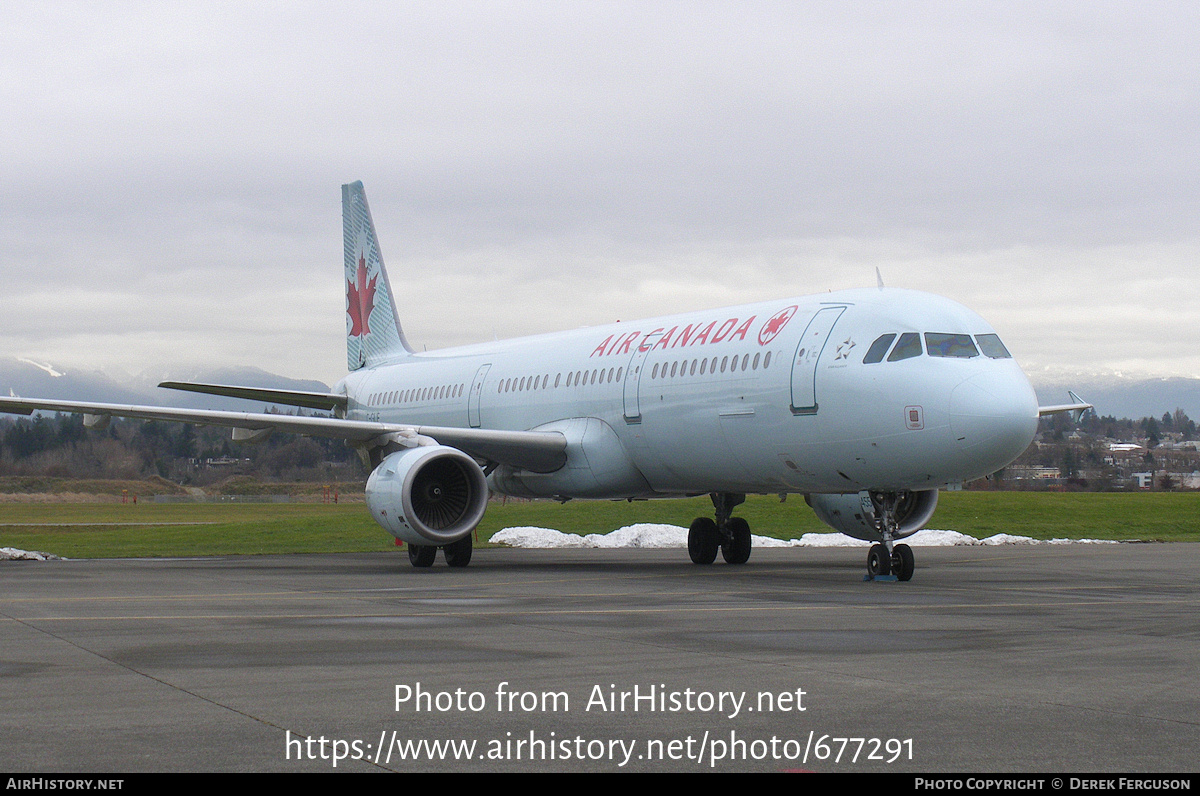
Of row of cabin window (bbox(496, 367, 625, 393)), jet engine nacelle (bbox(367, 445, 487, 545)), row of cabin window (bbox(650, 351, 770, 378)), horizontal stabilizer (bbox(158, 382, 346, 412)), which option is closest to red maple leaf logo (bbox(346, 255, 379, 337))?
horizontal stabilizer (bbox(158, 382, 346, 412))

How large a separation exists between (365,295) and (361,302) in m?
0.24

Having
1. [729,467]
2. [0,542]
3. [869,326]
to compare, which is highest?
[869,326]

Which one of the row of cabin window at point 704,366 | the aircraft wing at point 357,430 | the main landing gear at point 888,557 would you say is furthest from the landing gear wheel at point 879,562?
the aircraft wing at point 357,430

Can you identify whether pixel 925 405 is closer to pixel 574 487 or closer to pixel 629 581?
pixel 629 581

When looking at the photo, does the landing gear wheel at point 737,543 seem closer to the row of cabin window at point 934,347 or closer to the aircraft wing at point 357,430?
the aircraft wing at point 357,430

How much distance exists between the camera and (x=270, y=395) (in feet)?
93.9

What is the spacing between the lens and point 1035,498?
44.6 metres

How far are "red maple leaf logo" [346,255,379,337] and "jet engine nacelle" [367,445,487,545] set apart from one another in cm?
1236

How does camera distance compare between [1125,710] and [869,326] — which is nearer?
[1125,710]

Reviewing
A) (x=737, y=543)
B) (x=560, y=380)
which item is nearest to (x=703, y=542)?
(x=737, y=543)

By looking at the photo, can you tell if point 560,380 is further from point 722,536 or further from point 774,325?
point 774,325

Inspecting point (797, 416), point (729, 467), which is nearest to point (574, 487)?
point (729, 467)

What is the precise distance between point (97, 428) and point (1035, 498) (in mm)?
32054

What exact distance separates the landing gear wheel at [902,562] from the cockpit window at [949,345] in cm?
278
